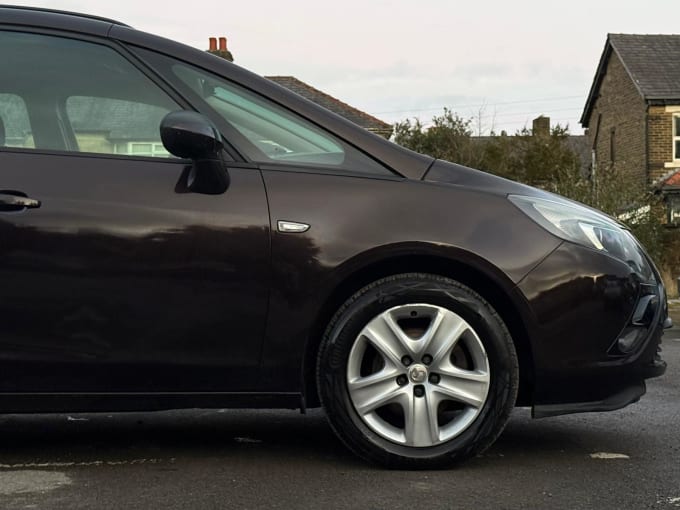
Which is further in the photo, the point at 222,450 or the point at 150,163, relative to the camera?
the point at 222,450

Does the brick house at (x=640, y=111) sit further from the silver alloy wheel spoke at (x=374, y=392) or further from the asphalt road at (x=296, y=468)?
the silver alloy wheel spoke at (x=374, y=392)

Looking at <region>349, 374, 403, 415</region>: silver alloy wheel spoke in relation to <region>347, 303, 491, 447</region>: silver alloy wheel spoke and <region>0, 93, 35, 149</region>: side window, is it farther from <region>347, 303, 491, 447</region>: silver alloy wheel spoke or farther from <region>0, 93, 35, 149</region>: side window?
<region>0, 93, 35, 149</region>: side window

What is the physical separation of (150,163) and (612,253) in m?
1.78

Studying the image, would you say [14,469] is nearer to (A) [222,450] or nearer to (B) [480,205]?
(A) [222,450]

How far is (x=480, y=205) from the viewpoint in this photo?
3598 millimetres

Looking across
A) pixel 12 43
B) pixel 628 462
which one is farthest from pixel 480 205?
pixel 12 43

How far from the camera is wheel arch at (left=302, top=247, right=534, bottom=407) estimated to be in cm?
353

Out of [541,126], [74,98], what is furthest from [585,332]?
[541,126]

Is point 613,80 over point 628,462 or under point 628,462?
over

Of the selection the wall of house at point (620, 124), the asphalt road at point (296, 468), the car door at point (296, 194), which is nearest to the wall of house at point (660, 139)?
the wall of house at point (620, 124)

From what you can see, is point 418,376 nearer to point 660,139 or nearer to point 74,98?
point 74,98

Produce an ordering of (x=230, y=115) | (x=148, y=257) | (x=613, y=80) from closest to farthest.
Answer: (x=148, y=257), (x=230, y=115), (x=613, y=80)

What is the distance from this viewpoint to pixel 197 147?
137 inches

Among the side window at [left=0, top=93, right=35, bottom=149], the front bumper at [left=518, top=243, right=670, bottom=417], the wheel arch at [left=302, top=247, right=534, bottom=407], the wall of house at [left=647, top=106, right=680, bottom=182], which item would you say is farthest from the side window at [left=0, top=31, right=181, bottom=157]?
the wall of house at [left=647, top=106, right=680, bottom=182]
